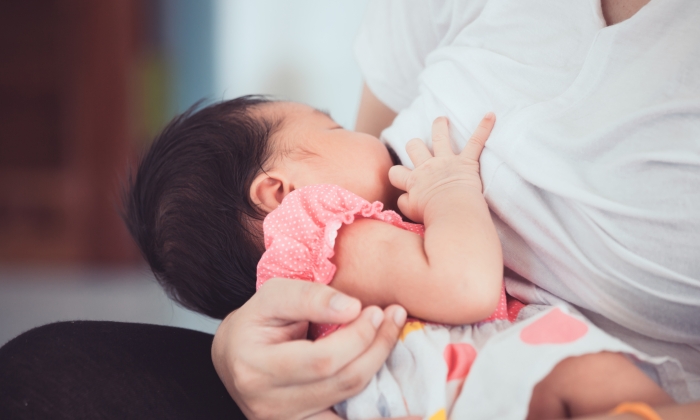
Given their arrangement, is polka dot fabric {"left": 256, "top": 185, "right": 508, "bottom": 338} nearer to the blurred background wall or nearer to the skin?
the skin

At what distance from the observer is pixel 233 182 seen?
2.57ft

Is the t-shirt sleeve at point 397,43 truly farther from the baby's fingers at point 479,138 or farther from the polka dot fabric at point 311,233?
the polka dot fabric at point 311,233

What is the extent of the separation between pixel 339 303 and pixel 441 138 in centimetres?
32

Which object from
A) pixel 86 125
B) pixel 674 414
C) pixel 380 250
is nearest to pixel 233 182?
pixel 380 250

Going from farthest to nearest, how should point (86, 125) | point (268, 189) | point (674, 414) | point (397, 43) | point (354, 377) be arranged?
point (86, 125), point (397, 43), point (268, 189), point (354, 377), point (674, 414)

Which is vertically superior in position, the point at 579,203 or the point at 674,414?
the point at 579,203

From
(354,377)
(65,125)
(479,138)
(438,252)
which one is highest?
(479,138)

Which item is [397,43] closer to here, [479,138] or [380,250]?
[479,138]

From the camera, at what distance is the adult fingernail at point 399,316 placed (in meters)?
0.58

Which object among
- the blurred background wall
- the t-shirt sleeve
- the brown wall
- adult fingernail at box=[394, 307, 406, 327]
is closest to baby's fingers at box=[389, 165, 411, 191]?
adult fingernail at box=[394, 307, 406, 327]

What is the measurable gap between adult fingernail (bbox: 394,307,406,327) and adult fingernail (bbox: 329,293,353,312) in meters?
0.08

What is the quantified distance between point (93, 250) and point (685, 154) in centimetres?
257

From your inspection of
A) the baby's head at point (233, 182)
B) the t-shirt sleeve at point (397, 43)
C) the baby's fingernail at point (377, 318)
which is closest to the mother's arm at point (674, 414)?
the baby's fingernail at point (377, 318)

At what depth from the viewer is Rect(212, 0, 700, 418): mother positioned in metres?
0.53
